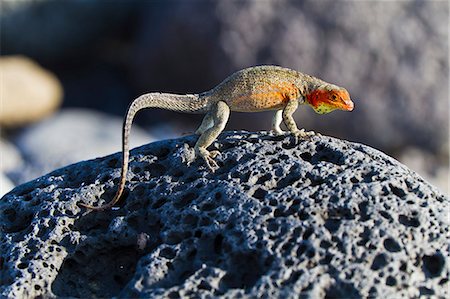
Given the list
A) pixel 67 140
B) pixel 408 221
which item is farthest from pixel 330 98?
pixel 67 140

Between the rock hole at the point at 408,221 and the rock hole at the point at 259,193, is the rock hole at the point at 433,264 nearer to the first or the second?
the rock hole at the point at 408,221

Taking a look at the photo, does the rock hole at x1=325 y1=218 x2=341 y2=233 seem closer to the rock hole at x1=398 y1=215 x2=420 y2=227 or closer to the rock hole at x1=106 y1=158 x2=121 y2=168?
the rock hole at x1=398 y1=215 x2=420 y2=227

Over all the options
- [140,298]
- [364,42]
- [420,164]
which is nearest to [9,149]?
[364,42]

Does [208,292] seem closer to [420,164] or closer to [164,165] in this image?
[164,165]

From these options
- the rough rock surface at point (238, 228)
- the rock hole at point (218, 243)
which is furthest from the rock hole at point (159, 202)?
the rock hole at point (218, 243)

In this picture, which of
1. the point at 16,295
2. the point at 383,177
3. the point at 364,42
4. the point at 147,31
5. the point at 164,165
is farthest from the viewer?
the point at 147,31

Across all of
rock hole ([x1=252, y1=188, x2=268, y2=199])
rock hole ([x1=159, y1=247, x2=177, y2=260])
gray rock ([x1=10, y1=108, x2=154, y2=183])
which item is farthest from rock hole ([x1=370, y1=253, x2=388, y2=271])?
gray rock ([x1=10, y1=108, x2=154, y2=183])

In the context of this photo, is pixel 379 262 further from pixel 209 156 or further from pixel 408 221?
pixel 209 156
